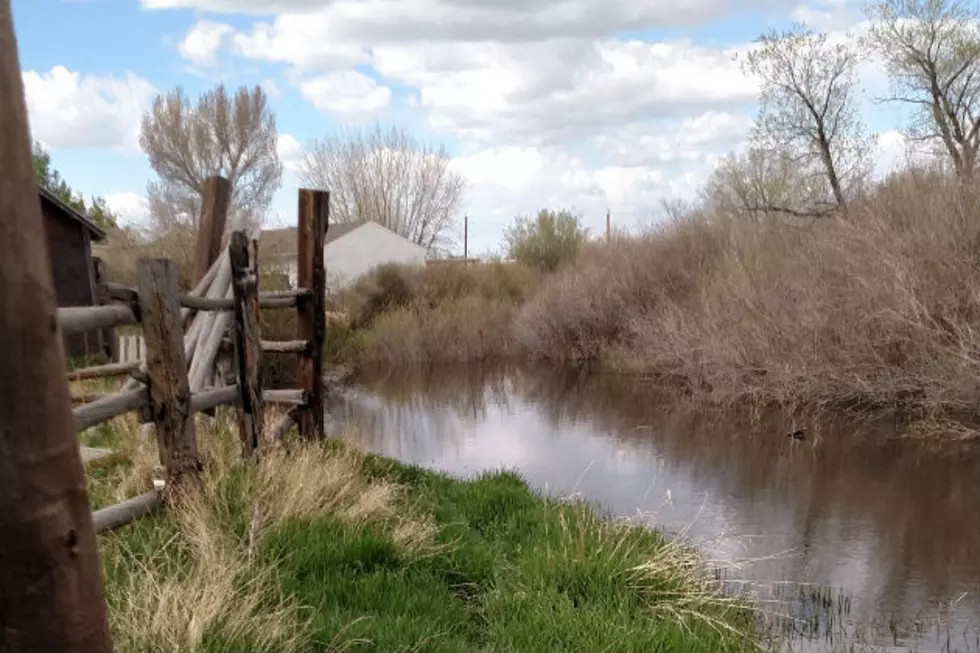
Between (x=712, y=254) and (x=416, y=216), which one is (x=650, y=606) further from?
(x=416, y=216)

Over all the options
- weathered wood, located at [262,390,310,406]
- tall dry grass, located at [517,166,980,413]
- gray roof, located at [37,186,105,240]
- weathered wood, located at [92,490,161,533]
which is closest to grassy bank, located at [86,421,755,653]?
weathered wood, located at [92,490,161,533]

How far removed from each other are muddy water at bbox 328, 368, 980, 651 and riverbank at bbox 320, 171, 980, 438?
0.83 metres

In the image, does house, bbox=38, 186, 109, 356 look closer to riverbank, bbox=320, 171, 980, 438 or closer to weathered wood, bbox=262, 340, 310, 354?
riverbank, bbox=320, 171, 980, 438

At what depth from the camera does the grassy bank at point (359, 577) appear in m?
4.27

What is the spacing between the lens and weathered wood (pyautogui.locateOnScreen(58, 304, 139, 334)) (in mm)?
5047

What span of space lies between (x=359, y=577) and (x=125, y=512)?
146 cm

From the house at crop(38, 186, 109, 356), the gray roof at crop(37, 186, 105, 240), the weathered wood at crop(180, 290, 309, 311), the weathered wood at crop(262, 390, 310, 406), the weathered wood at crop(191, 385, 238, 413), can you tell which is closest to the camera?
the weathered wood at crop(191, 385, 238, 413)

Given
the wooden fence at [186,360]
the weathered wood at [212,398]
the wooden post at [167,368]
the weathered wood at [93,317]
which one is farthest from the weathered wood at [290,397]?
the weathered wood at [93,317]

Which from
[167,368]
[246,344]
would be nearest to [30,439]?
[167,368]

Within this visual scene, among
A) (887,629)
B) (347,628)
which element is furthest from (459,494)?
(347,628)

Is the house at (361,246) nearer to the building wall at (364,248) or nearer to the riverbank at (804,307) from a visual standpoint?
the building wall at (364,248)

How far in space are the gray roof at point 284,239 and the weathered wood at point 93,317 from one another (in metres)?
21.7

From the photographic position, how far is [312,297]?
890cm

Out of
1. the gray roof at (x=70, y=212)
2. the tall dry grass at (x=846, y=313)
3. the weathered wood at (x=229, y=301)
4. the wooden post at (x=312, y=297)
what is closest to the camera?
the weathered wood at (x=229, y=301)
